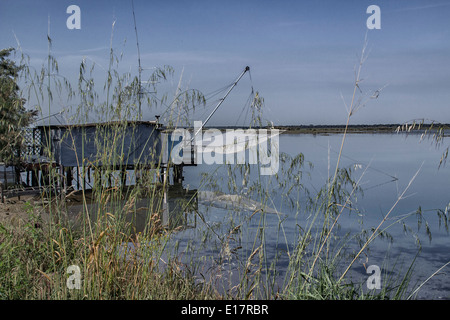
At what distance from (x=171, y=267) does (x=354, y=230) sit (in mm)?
7637

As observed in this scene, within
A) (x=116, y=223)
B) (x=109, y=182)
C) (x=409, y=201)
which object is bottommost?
(x=409, y=201)

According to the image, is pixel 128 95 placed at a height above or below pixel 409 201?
above

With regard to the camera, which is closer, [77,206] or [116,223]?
[116,223]

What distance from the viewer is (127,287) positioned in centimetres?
269

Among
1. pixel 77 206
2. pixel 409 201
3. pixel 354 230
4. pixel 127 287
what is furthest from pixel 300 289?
pixel 409 201

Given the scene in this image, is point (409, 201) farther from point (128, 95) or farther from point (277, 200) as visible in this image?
point (128, 95)

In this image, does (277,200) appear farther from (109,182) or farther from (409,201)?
(109,182)

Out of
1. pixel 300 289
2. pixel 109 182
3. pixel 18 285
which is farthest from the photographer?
pixel 109 182

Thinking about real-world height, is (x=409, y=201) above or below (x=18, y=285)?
below

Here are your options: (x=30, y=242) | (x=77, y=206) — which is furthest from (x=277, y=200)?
(x=30, y=242)

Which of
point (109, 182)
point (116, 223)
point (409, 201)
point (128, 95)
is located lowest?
point (409, 201)

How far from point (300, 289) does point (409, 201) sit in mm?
14261

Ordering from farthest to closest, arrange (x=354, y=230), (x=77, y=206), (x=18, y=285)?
(x=77, y=206) → (x=354, y=230) → (x=18, y=285)
